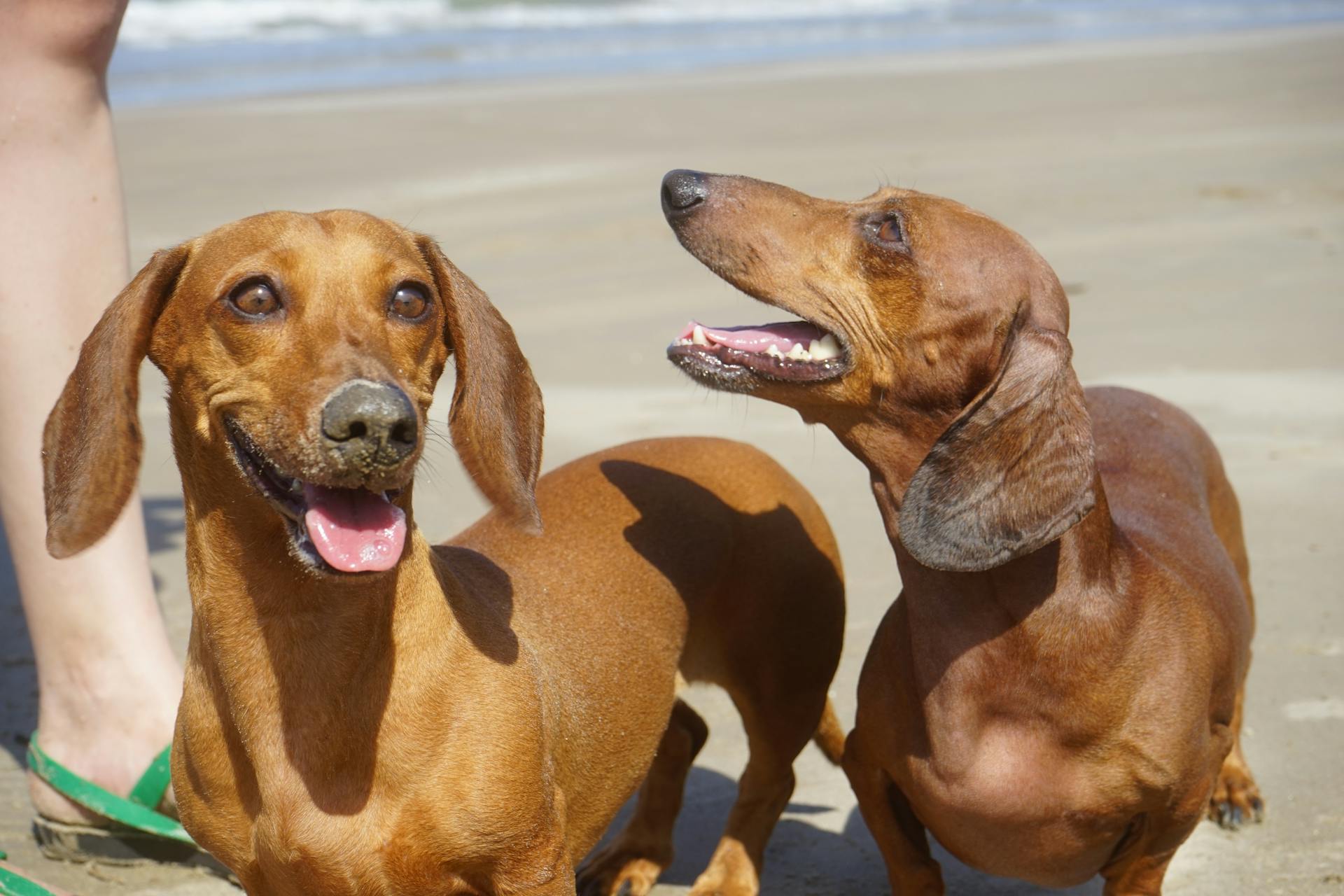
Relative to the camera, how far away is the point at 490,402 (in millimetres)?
2889

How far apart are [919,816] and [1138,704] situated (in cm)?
53

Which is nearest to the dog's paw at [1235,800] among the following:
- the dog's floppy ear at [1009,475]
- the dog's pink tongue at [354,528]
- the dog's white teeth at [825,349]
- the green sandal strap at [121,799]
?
the dog's floppy ear at [1009,475]

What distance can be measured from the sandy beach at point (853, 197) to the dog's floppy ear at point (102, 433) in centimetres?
142

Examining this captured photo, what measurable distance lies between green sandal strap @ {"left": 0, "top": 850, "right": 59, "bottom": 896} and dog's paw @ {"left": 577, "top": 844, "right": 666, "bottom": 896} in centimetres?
131

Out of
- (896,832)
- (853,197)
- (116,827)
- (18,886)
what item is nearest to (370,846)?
(18,886)

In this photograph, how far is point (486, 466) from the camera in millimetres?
2887

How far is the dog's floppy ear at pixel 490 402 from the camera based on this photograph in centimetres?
288

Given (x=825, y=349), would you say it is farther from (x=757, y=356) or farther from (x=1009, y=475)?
(x=1009, y=475)

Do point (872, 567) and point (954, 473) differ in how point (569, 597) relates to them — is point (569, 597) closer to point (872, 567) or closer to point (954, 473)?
point (954, 473)

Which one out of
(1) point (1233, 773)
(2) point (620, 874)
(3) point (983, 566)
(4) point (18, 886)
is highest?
(3) point (983, 566)

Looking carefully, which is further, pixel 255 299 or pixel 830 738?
pixel 830 738

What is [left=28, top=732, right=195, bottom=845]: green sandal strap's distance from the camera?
3.76 metres

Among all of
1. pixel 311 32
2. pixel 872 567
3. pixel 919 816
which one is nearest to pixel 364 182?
pixel 872 567

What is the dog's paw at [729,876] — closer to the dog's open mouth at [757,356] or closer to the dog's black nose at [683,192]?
the dog's open mouth at [757,356]
